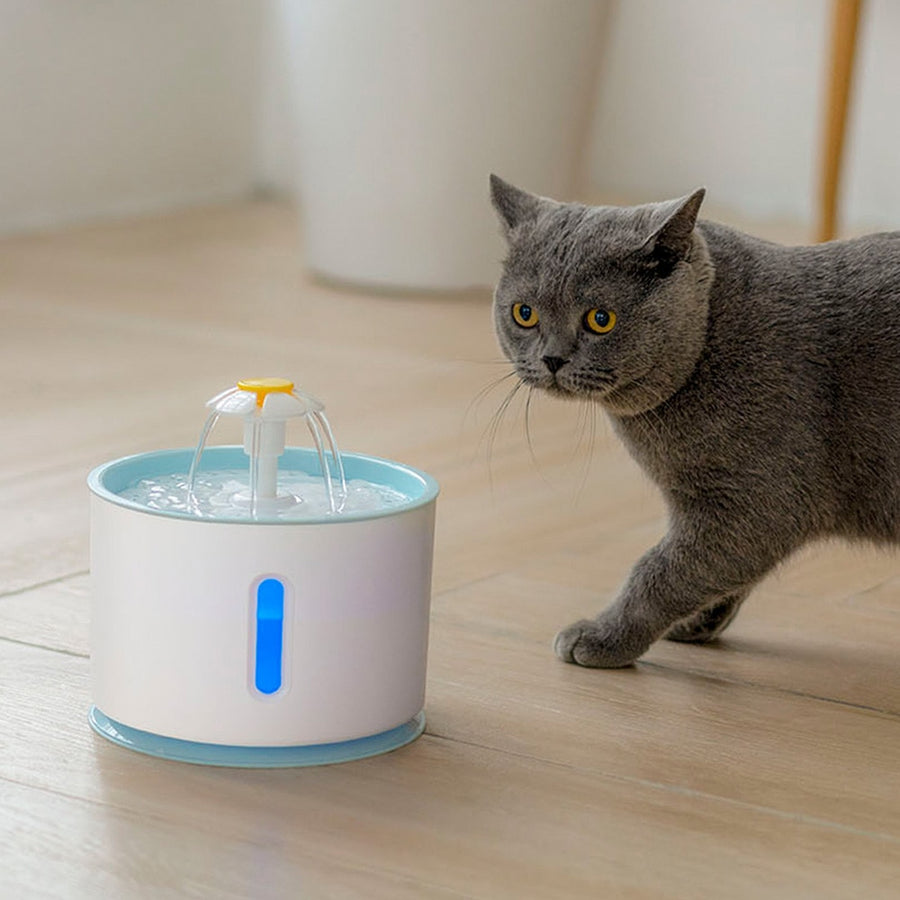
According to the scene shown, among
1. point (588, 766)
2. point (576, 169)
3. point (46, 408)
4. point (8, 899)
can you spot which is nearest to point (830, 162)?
point (576, 169)

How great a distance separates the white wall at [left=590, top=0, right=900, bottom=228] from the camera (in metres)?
3.41

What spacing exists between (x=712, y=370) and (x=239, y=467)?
331 mm

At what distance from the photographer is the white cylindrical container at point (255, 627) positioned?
0.93 meters

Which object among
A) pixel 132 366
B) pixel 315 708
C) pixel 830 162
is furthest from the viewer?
pixel 830 162

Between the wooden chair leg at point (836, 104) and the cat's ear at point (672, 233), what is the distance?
65.8 inches

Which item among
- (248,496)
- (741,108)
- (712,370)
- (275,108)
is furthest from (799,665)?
(275,108)

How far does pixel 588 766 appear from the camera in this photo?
3.26ft

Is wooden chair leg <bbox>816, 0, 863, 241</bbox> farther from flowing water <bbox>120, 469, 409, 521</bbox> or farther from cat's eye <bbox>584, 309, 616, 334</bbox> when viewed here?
flowing water <bbox>120, 469, 409, 521</bbox>

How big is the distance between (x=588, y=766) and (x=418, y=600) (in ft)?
0.48

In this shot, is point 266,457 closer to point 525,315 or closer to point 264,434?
point 264,434

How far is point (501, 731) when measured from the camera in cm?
105

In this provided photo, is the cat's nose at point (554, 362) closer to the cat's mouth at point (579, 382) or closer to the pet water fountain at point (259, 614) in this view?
the cat's mouth at point (579, 382)

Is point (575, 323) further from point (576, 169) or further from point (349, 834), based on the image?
point (576, 169)

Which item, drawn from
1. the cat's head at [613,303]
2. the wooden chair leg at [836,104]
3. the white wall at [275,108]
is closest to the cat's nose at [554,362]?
the cat's head at [613,303]
